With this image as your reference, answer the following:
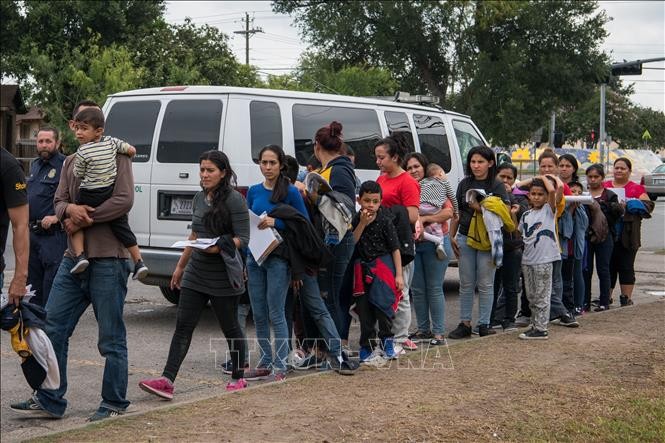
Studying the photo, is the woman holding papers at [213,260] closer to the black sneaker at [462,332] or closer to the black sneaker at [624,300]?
the black sneaker at [462,332]

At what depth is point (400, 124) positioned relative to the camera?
441 inches

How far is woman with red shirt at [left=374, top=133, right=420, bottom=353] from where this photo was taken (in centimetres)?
823

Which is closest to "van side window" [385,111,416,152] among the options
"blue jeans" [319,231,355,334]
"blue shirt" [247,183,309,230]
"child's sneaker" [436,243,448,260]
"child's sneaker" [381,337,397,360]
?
"child's sneaker" [436,243,448,260]

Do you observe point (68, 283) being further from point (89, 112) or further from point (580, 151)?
point (580, 151)

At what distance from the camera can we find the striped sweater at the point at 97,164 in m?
6.25

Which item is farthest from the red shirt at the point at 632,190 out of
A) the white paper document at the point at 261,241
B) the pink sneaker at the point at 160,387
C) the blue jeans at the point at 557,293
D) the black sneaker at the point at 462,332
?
the pink sneaker at the point at 160,387

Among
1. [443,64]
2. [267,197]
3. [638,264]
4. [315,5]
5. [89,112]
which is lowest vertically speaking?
[638,264]

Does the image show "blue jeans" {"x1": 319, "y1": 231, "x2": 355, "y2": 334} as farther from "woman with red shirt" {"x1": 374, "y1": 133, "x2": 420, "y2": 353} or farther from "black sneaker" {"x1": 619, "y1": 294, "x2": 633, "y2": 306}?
"black sneaker" {"x1": 619, "y1": 294, "x2": 633, "y2": 306}

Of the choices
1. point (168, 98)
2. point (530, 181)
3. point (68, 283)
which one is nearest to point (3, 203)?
point (68, 283)

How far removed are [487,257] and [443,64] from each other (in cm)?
3253

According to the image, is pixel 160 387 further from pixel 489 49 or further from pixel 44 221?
pixel 489 49

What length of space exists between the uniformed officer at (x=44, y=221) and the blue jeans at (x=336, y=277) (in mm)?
2220

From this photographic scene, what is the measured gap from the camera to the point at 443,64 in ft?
134

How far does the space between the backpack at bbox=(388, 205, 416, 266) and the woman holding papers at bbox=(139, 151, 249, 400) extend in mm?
1569
